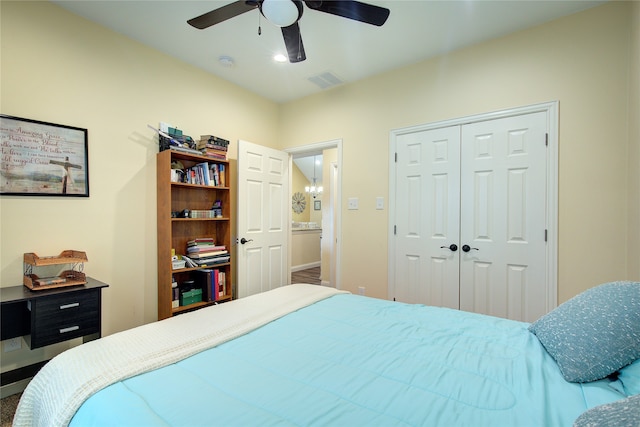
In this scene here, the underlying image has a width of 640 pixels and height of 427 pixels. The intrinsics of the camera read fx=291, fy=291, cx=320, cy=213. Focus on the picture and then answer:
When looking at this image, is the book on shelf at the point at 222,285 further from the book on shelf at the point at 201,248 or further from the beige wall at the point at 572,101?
the beige wall at the point at 572,101

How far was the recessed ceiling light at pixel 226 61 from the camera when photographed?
299cm

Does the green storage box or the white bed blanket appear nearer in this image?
the white bed blanket

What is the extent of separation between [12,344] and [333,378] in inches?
97.2

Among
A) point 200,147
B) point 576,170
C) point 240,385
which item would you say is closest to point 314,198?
point 200,147

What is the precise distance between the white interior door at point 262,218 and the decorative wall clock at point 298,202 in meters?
3.52

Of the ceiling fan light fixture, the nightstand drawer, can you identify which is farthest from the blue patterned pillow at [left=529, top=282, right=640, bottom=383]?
the nightstand drawer

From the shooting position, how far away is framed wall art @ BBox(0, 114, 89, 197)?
6.64ft

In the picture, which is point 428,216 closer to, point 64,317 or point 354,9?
point 354,9

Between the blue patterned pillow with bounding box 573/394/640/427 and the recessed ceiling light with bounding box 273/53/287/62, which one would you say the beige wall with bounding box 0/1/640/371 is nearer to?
the recessed ceiling light with bounding box 273/53/287/62

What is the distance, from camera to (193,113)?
3.16 meters

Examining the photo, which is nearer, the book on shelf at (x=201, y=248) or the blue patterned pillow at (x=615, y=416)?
the blue patterned pillow at (x=615, y=416)

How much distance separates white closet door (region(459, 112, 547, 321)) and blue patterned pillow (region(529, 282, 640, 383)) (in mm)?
1459

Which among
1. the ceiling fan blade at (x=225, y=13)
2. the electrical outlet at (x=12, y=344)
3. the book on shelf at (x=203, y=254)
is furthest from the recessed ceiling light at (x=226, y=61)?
the electrical outlet at (x=12, y=344)

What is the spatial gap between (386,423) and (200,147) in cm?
295
